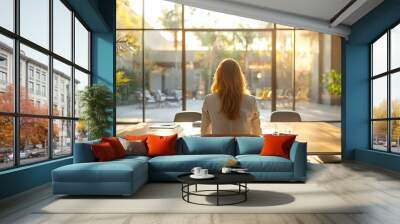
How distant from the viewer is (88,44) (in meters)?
10.7

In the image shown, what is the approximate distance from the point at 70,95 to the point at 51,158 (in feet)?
5.36

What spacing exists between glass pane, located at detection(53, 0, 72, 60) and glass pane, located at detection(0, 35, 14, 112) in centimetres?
190

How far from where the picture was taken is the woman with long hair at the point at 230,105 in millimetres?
5977

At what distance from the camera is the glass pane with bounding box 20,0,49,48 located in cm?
654

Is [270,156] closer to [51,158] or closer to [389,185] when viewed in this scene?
[389,185]

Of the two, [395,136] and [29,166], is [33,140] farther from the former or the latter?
[395,136]

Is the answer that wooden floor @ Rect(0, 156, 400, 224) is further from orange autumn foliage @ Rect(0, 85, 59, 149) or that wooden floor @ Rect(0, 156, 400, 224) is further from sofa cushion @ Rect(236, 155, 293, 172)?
orange autumn foliage @ Rect(0, 85, 59, 149)

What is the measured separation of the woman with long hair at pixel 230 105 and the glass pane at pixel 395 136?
387cm

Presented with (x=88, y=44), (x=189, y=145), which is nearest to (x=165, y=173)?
(x=189, y=145)

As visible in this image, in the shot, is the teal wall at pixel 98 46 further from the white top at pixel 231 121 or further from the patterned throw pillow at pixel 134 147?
the white top at pixel 231 121

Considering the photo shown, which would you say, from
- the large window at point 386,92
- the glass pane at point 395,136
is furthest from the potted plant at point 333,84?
the glass pane at point 395,136

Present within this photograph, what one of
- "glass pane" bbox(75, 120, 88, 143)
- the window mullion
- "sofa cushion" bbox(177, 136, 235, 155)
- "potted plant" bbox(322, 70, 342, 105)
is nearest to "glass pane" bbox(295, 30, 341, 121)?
"potted plant" bbox(322, 70, 342, 105)

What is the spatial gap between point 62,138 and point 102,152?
2191mm

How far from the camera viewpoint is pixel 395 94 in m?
9.16
